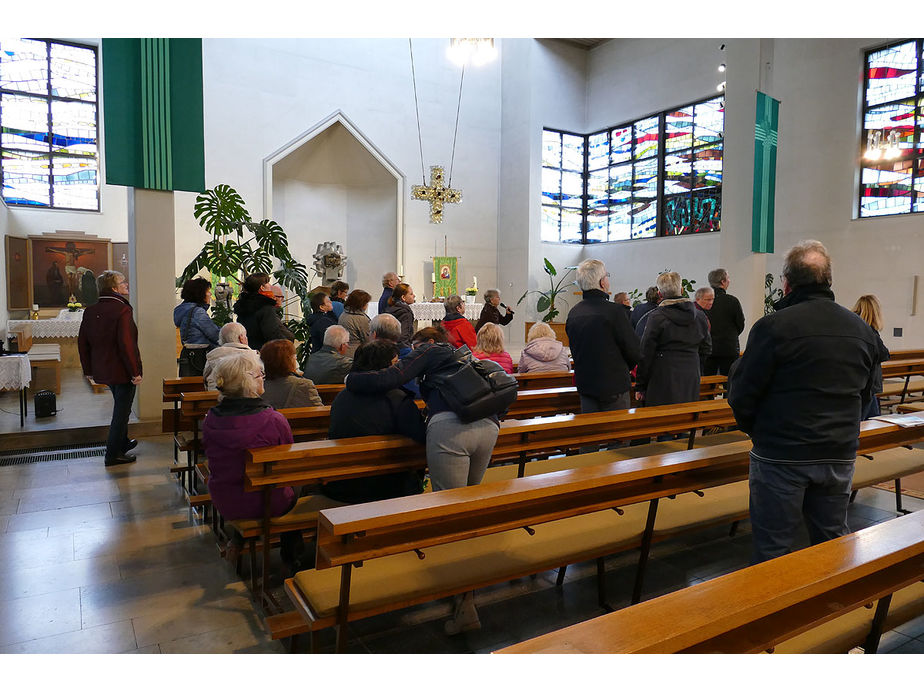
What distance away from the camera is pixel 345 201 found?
44.2ft

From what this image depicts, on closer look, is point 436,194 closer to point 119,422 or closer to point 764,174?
point 764,174

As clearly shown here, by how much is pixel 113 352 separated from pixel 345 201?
929 cm

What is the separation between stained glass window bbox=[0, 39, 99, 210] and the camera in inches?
434

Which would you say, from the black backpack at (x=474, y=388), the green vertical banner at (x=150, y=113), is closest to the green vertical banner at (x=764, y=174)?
the green vertical banner at (x=150, y=113)

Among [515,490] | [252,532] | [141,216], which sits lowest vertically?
[252,532]

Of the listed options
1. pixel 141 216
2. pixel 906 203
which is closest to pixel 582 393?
pixel 141 216

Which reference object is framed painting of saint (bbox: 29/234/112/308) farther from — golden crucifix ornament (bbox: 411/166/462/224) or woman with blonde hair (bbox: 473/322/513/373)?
woman with blonde hair (bbox: 473/322/513/373)

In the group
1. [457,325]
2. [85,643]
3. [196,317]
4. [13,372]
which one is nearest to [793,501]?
[85,643]

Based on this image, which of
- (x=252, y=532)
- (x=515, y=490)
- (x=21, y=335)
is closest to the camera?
(x=515, y=490)

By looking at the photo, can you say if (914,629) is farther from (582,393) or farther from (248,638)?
(248,638)

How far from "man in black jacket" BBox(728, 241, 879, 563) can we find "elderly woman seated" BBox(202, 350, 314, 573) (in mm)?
1832

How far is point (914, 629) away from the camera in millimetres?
2484

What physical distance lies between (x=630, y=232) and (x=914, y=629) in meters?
12.2

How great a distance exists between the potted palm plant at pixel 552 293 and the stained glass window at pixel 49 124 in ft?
27.5
